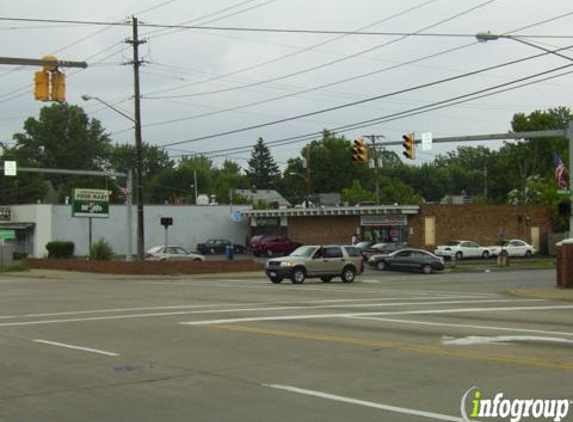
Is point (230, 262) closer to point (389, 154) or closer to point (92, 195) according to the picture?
point (92, 195)

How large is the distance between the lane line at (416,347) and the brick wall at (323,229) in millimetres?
51455

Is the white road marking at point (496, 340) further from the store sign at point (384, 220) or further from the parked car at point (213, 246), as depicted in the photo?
→ the parked car at point (213, 246)

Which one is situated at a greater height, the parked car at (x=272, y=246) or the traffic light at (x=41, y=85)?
the traffic light at (x=41, y=85)

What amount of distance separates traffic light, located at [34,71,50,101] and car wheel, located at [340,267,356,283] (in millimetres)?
18079

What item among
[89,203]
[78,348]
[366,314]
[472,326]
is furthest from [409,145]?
[89,203]

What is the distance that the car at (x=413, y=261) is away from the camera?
45.8 meters

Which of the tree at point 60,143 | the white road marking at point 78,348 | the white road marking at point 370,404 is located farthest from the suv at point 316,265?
the tree at point 60,143

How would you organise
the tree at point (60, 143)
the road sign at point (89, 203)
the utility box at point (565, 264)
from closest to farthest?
the utility box at point (565, 264)
the road sign at point (89, 203)
the tree at point (60, 143)

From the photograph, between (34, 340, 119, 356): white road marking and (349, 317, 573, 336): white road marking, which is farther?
(349, 317, 573, 336): white road marking

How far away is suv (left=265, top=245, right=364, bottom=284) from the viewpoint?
113ft

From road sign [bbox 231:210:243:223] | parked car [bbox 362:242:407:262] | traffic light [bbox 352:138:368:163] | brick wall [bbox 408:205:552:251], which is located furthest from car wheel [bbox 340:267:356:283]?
road sign [bbox 231:210:243:223]

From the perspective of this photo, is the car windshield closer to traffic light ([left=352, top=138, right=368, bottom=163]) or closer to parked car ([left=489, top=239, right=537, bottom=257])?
traffic light ([left=352, top=138, right=368, bottom=163])

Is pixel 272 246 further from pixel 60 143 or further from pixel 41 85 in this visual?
pixel 60 143

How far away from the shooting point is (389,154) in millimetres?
173750
